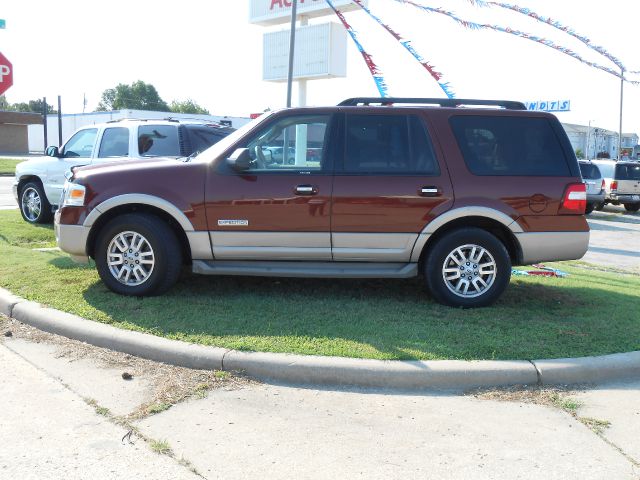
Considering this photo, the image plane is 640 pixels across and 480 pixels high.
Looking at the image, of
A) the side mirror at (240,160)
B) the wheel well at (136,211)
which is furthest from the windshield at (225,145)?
the wheel well at (136,211)

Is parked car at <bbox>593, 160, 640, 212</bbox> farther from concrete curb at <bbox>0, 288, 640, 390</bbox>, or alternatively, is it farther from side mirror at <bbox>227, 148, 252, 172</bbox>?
side mirror at <bbox>227, 148, 252, 172</bbox>

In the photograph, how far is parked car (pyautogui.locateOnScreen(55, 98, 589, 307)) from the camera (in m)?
5.90

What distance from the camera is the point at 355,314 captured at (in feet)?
18.7

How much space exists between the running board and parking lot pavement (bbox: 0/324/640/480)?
167 centimetres

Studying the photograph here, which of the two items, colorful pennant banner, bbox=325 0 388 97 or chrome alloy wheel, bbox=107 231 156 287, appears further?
colorful pennant banner, bbox=325 0 388 97

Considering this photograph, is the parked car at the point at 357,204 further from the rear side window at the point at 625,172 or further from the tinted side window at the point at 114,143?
the rear side window at the point at 625,172

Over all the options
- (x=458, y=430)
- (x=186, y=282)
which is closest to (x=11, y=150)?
(x=186, y=282)

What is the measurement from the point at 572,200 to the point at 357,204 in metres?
2.08

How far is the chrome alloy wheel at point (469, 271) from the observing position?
5.98 metres

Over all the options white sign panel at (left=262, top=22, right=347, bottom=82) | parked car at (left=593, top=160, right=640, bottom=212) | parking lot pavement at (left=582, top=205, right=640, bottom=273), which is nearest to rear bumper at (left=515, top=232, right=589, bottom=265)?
parking lot pavement at (left=582, top=205, right=640, bottom=273)

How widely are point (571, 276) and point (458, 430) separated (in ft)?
16.0

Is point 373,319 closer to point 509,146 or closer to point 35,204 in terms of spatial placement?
point 509,146

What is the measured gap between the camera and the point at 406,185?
5898 mm

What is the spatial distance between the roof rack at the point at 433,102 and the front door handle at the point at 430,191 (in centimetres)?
95
